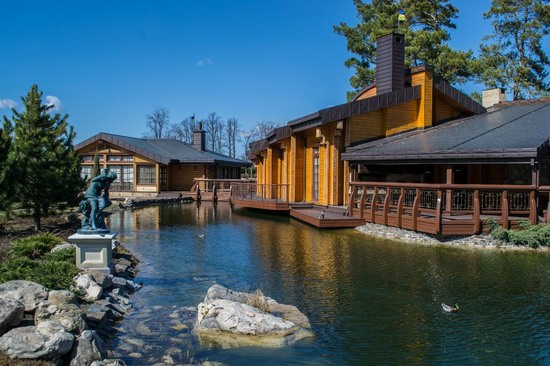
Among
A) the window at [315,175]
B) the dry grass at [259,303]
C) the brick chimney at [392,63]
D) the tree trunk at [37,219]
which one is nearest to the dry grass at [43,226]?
the tree trunk at [37,219]

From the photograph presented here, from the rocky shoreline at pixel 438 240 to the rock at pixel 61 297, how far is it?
9.40 meters

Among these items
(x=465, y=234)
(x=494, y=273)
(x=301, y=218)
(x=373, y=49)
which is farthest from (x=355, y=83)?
(x=494, y=273)

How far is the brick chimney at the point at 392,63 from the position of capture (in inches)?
738

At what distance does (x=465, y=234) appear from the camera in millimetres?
12383

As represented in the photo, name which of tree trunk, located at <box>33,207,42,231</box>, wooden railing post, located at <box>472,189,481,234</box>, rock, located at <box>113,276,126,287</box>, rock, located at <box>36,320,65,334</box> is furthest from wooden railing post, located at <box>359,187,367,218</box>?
rock, located at <box>36,320,65,334</box>

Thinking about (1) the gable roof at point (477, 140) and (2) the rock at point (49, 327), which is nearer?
(2) the rock at point (49, 327)

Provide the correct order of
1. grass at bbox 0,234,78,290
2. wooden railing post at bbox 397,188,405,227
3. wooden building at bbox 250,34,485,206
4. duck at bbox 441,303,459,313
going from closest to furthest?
1. grass at bbox 0,234,78,290
2. duck at bbox 441,303,459,313
3. wooden railing post at bbox 397,188,405,227
4. wooden building at bbox 250,34,485,206

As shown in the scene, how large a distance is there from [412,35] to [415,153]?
57.9ft

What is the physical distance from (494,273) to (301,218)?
8.87m

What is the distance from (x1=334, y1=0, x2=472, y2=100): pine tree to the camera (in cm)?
2777

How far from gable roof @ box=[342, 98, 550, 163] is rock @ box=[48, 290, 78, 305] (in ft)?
35.7

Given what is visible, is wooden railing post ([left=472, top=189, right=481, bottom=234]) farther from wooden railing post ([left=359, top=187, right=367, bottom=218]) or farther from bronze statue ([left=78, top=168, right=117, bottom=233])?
bronze statue ([left=78, top=168, right=117, bottom=233])

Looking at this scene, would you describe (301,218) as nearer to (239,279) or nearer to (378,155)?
(378,155)

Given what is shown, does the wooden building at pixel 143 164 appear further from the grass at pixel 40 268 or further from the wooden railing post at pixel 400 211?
the grass at pixel 40 268
